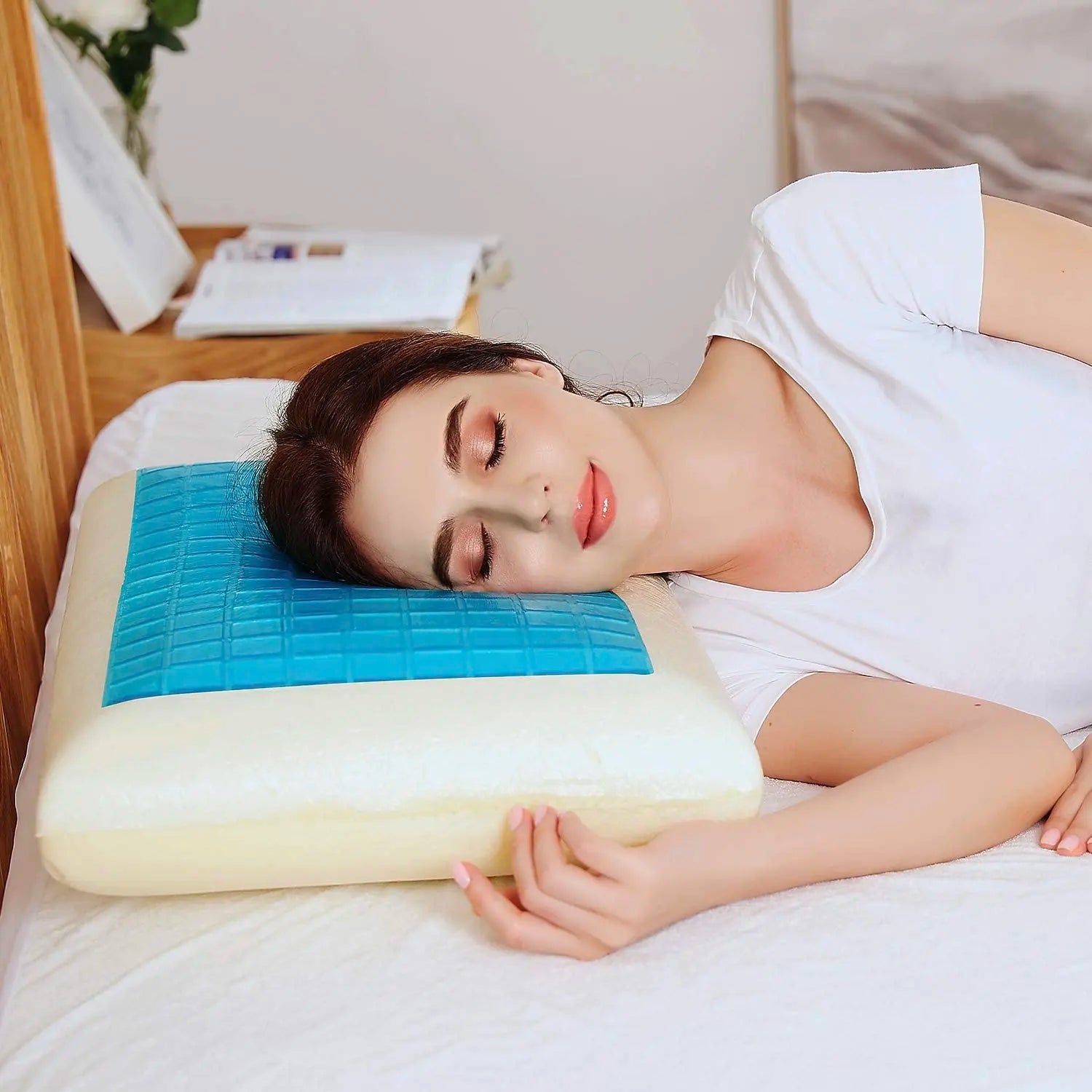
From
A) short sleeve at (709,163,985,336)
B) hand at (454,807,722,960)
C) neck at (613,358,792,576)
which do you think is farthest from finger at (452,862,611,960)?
short sleeve at (709,163,985,336)

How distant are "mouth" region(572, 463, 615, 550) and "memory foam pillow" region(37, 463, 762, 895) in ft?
0.39

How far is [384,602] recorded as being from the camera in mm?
1060

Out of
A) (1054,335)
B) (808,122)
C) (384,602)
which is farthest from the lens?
(808,122)

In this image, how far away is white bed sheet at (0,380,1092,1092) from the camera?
792 millimetres

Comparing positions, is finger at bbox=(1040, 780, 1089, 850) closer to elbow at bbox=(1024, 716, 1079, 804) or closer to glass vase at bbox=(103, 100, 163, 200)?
elbow at bbox=(1024, 716, 1079, 804)

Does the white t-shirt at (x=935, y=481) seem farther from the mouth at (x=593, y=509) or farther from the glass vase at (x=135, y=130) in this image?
the glass vase at (x=135, y=130)

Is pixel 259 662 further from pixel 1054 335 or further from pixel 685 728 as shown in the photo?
pixel 1054 335

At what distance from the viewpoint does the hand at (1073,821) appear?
3.33ft

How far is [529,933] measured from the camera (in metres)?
0.90

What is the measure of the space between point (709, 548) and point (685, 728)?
14.4 inches

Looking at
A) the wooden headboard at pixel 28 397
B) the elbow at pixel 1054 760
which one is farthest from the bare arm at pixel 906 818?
the wooden headboard at pixel 28 397

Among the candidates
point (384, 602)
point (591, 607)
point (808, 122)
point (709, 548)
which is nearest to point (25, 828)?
point (384, 602)

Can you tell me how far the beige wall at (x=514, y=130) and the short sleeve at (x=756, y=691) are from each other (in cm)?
204

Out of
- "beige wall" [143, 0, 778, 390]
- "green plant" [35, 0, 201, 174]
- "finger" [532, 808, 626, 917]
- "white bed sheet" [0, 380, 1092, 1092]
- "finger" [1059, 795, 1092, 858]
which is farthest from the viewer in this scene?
"beige wall" [143, 0, 778, 390]
